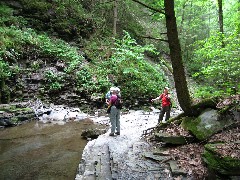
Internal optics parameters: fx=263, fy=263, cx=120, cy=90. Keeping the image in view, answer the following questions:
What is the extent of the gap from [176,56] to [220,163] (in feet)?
11.0

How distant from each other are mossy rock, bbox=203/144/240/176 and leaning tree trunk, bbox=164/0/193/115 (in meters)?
2.37

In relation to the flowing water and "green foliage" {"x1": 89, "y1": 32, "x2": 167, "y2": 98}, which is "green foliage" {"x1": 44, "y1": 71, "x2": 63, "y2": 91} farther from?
the flowing water

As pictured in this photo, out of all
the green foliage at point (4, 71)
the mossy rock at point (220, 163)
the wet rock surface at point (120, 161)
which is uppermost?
the green foliage at point (4, 71)

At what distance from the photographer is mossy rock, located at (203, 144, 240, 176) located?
5.01 m

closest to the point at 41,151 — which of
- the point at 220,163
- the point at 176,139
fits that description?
the point at 176,139

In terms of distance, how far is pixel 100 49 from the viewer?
81.5 ft

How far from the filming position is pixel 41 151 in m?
9.60

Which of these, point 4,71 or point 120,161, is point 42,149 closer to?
point 120,161

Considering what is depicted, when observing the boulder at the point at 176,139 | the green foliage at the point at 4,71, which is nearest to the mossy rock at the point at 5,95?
the green foliage at the point at 4,71

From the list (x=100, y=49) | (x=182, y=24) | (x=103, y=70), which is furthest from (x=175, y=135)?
(x=182, y=24)

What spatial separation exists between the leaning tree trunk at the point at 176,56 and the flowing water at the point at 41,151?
12.8 ft

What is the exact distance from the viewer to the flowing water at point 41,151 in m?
7.70

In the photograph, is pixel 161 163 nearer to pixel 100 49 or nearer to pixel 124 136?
pixel 124 136

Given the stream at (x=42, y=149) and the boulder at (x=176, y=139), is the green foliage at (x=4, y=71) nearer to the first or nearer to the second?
the stream at (x=42, y=149)
